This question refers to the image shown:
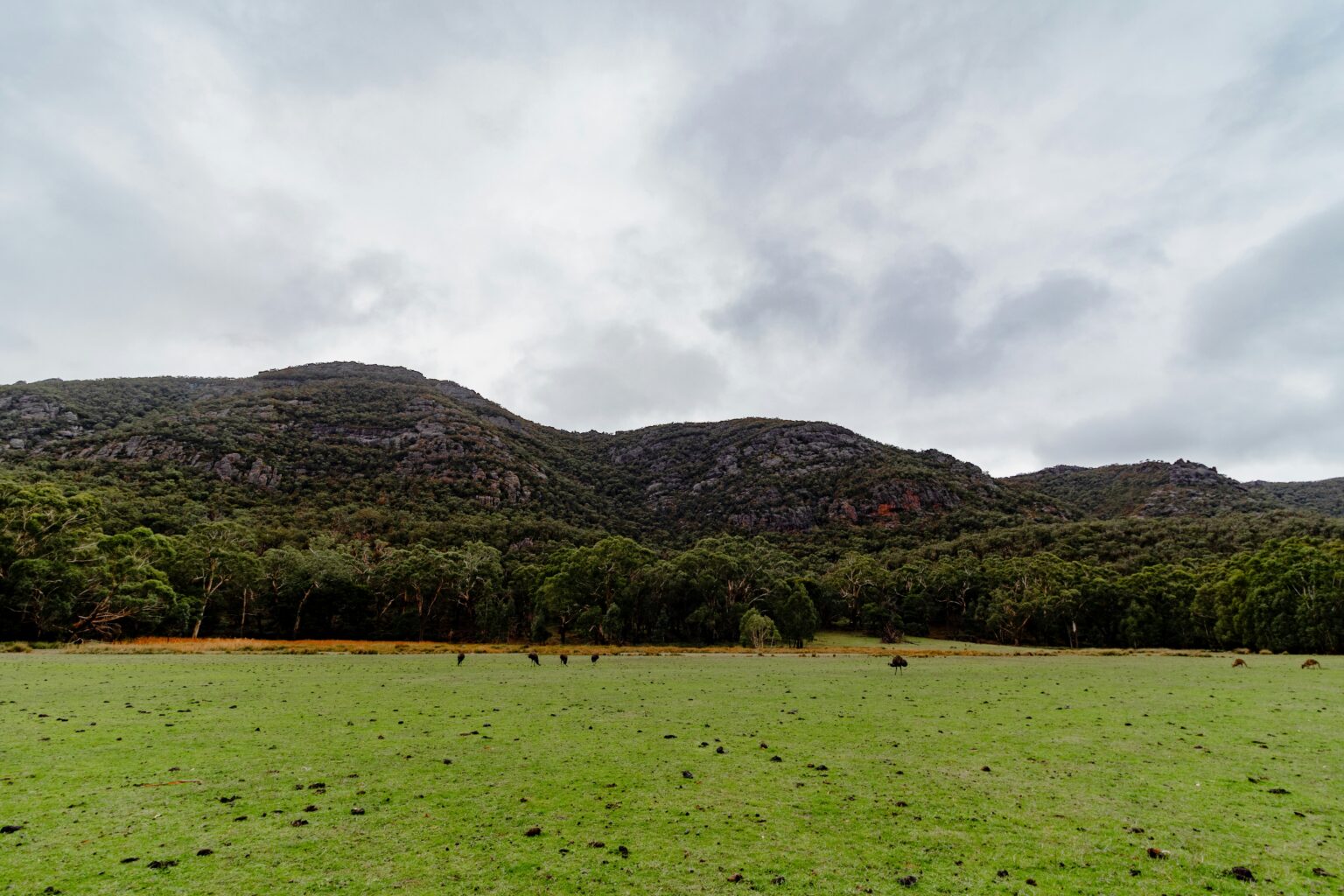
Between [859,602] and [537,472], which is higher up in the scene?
[537,472]

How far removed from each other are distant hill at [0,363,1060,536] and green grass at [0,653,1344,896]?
115 metres

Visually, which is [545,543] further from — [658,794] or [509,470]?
[658,794]

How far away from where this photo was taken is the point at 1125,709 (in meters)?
17.0

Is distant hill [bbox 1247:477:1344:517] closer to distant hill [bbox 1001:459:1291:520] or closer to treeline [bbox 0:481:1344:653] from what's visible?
distant hill [bbox 1001:459:1291:520]

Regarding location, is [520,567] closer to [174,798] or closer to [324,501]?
[324,501]

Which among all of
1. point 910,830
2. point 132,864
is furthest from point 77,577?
point 910,830

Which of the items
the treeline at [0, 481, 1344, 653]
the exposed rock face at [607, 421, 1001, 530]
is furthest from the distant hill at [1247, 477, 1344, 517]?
the treeline at [0, 481, 1344, 653]

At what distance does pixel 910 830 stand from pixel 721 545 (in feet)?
293

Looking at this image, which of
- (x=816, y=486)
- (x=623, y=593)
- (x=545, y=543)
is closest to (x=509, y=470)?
(x=545, y=543)

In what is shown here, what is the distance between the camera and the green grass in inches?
238

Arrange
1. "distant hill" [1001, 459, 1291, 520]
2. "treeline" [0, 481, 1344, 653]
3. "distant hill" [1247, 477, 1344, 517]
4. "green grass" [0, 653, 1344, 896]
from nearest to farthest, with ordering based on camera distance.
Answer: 1. "green grass" [0, 653, 1344, 896]
2. "treeline" [0, 481, 1344, 653]
3. "distant hill" [1001, 459, 1291, 520]
4. "distant hill" [1247, 477, 1344, 517]

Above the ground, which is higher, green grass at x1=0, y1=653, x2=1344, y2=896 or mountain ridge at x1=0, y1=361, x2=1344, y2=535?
mountain ridge at x1=0, y1=361, x2=1344, y2=535

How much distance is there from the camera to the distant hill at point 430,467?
119188 millimetres

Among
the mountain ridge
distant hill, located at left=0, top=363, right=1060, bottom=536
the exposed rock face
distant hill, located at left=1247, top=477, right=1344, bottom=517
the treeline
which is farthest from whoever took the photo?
the exposed rock face
